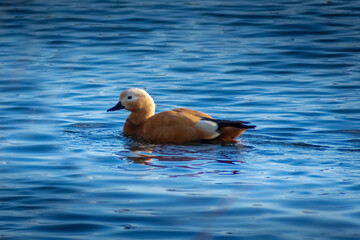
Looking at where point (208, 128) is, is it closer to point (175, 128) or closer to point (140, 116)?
point (175, 128)

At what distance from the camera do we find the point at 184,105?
1114 centimetres

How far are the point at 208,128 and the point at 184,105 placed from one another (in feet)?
8.69

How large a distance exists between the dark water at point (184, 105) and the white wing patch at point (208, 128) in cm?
16

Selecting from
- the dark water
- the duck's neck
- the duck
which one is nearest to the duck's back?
the duck

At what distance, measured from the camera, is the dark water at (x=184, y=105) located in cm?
523

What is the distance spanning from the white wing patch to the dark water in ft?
0.54

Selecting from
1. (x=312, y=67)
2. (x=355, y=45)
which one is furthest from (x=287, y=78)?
(x=355, y=45)

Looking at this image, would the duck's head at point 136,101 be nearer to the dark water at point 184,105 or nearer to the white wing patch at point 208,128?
the dark water at point 184,105

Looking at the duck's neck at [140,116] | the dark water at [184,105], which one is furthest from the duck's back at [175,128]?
the duck's neck at [140,116]

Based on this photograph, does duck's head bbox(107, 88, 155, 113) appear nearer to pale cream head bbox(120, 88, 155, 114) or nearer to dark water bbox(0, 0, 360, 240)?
pale cream head bbox(120, 88, 155, 114)

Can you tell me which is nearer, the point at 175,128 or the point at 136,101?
the point at 175,128

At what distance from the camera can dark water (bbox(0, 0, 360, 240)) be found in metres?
5.23

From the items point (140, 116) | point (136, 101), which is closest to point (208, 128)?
point (140, 116)

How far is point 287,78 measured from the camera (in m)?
13.1
